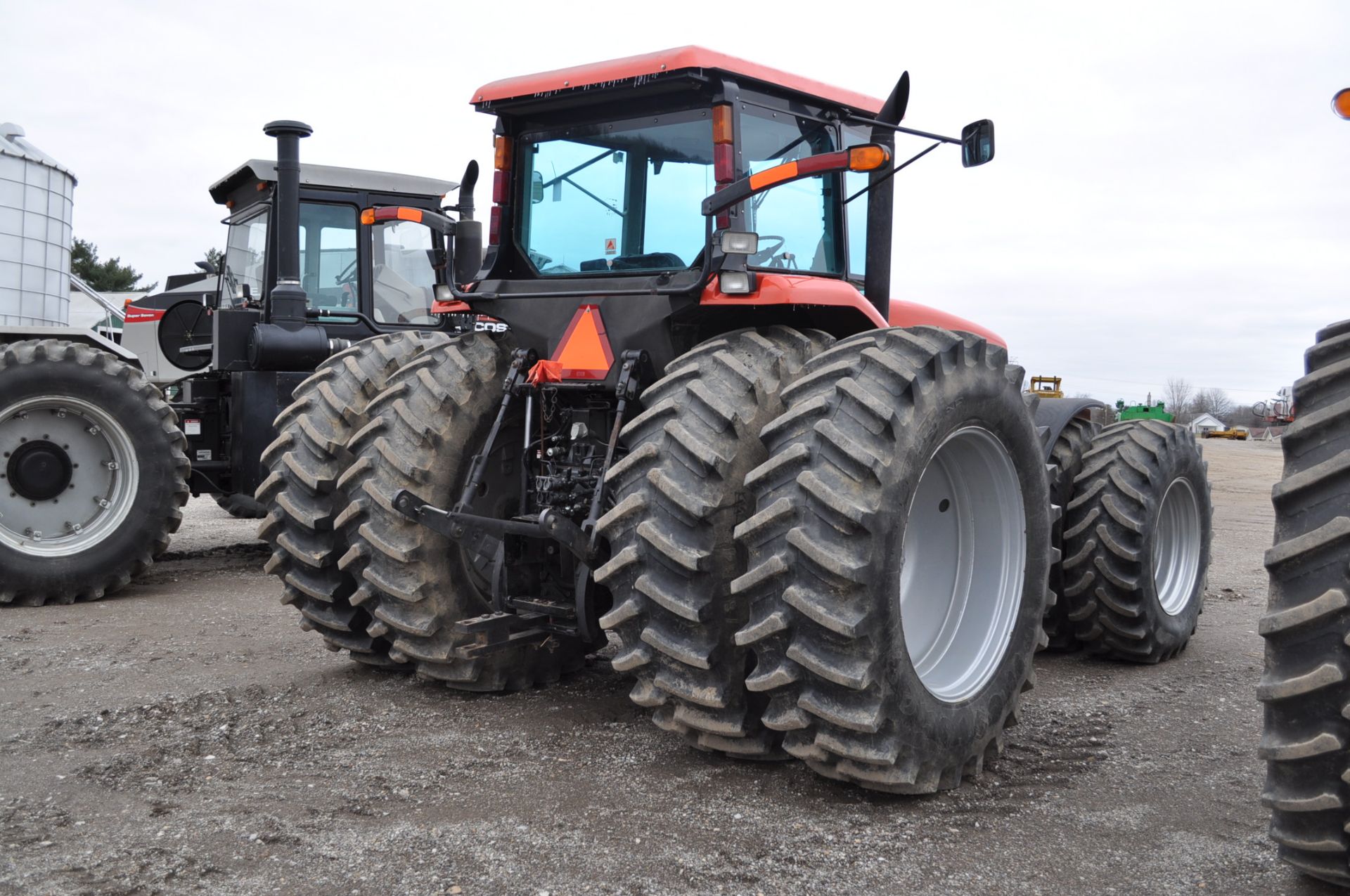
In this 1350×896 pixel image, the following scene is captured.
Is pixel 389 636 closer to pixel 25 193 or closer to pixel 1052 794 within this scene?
pixel 1052 794

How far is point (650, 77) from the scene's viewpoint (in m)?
4.18

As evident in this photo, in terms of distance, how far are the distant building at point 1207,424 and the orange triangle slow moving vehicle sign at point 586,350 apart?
4454 cm

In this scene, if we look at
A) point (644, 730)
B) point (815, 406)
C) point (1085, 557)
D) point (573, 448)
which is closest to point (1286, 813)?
point (815, 406)

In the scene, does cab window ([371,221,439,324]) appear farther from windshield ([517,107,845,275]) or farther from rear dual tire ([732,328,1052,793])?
rear dual tire ([732,328,1052,793])

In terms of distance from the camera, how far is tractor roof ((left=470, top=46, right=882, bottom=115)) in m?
4.12

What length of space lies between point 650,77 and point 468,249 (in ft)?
4.24

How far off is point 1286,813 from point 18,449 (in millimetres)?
7653

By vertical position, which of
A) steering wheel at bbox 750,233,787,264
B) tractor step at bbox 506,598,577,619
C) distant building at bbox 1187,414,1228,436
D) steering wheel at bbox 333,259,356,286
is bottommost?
tractor step at bbox 506,598,577,619

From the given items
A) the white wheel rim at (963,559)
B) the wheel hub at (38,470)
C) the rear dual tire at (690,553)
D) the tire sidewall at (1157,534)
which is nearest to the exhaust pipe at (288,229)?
the wheel hub at (38,470)

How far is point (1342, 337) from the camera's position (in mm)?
2803

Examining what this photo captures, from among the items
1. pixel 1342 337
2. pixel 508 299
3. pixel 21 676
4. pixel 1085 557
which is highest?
pixel 508 299

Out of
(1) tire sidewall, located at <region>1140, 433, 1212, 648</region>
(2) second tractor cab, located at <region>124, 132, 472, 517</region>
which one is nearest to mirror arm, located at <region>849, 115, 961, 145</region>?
(1) tire sidewall, located at <region>1140, 433, 1212, 648</region>

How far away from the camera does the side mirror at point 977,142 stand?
4.27 m

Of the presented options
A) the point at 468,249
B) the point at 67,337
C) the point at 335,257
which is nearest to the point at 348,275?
the point at 335,257
